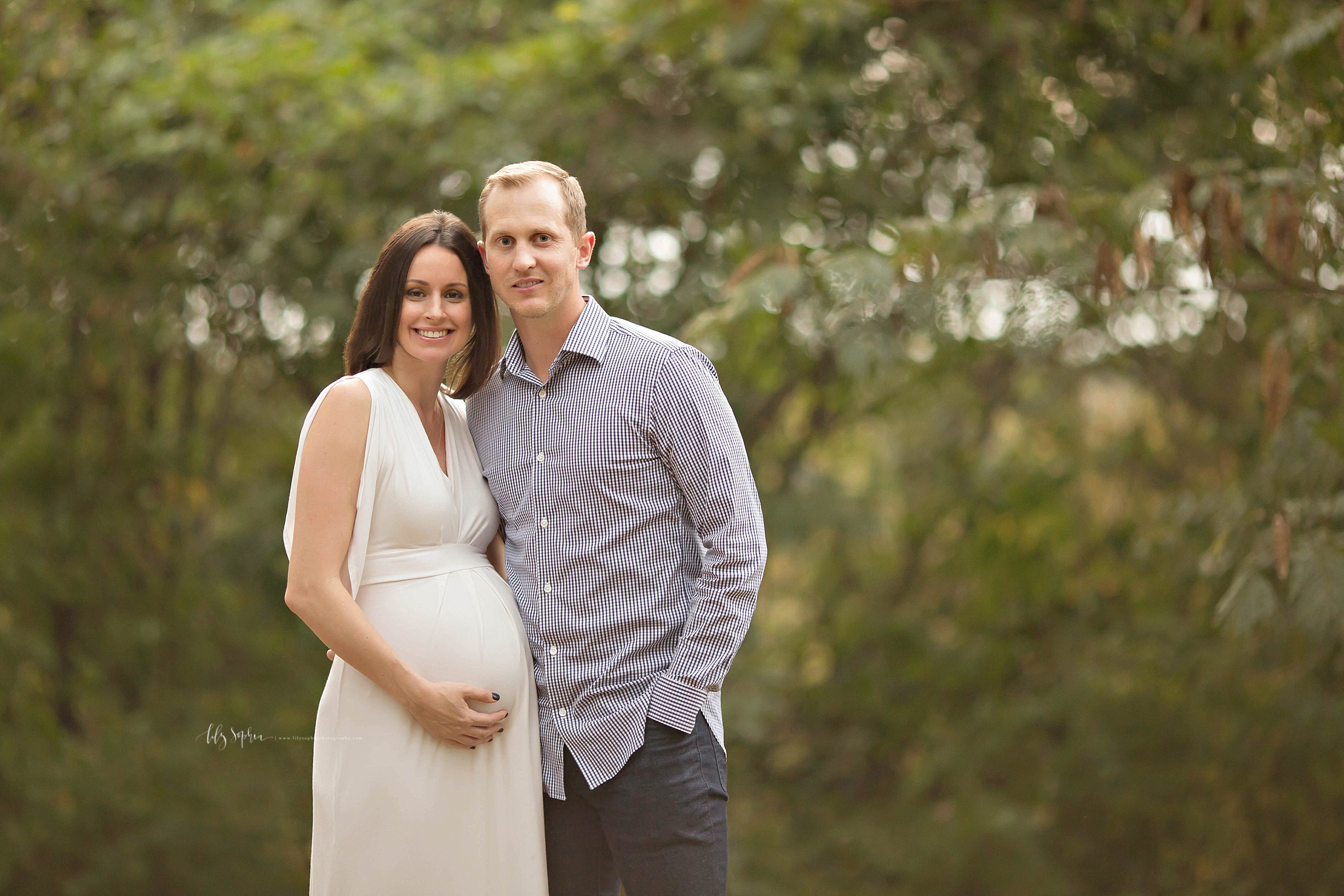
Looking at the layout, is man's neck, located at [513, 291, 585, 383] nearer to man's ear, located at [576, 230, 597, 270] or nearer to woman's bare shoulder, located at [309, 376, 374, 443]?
man's ear, located at [576, 230, 597, 270]

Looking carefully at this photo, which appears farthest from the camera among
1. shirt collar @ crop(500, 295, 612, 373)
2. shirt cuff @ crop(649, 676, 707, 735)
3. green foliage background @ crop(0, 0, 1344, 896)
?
green foliage background @ crop(0, 0, 1344, 896)

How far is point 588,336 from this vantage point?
2.14 meters

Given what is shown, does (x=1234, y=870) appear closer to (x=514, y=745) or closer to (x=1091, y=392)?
(x=1091, y=392)

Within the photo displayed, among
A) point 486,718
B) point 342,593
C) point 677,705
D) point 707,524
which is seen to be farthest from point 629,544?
point 342,593

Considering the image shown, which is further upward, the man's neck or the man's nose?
the man's nose

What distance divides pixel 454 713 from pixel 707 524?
56cm

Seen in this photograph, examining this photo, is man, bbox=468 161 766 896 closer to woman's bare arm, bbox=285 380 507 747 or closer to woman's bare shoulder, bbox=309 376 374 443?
woman's bare arm, bbox=285 380 507 747

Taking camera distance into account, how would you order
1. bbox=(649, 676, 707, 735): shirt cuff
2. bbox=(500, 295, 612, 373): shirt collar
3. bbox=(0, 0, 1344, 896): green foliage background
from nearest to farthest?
bbox=(649, 676, 707, 735): shirt cuff
bbox=(500, 295, 612, 373): shirt collar
bbox=(0, 0, 1344, 896): green foliage background

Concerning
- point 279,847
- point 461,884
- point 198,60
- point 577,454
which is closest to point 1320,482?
point 577,454

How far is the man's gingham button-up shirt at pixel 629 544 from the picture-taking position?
2043 millimetres

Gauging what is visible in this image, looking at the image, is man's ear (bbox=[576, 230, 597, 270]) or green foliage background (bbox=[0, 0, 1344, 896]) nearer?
man's ear (bbox=[576, 230, 597, 270])

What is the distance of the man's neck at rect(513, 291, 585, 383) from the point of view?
216cm

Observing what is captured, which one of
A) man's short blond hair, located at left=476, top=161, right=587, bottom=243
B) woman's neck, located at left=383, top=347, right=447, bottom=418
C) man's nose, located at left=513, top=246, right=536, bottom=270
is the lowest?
woman's neck, located at left=383, top=347, right=447, bottom=418

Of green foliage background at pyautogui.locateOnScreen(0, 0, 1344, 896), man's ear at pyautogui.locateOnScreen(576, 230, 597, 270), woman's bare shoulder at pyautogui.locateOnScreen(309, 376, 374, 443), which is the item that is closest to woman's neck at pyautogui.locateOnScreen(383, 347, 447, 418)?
woman's bare shoulder at pyautogui.locateOnScreen(309, 376, 374, 443)
